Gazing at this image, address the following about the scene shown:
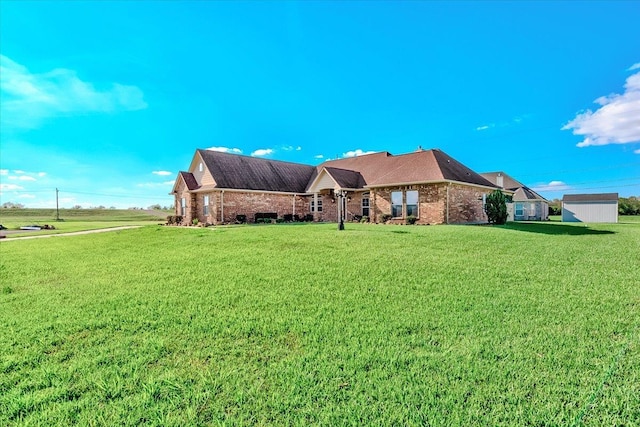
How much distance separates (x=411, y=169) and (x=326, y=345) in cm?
2011

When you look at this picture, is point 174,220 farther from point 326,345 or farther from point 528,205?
point 528,205

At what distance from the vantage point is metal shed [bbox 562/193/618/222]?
3069 centimetres

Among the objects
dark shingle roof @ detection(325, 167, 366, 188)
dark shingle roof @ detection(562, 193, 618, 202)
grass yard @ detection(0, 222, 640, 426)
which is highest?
dark shingle roof @ detection(325, 167, 366, 188)

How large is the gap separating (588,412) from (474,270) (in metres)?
4.40

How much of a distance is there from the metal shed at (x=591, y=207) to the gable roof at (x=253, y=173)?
94.8ft

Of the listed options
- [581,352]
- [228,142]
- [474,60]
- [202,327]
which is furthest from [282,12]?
[228,142]

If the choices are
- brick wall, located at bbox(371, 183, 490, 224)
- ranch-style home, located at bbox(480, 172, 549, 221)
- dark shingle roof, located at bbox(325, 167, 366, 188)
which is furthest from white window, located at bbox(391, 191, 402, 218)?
ranch-style home, located at bbox(480, 172, 549, 221)

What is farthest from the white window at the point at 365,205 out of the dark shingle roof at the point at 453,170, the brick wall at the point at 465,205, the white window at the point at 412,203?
the brick wall at the point at 465,205

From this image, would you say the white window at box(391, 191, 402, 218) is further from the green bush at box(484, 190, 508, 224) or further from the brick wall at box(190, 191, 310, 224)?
the brick wall at box(190, 191, 310, 224)

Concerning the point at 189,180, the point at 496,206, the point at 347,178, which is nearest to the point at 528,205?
the point at 496,206

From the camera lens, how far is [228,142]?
88.6 feet

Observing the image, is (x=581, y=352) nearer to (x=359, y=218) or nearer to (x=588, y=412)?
(x=588, y=412)

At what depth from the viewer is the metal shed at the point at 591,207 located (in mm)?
30688

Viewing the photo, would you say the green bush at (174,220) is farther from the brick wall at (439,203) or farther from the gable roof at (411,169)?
the brick wall at (439,203)
